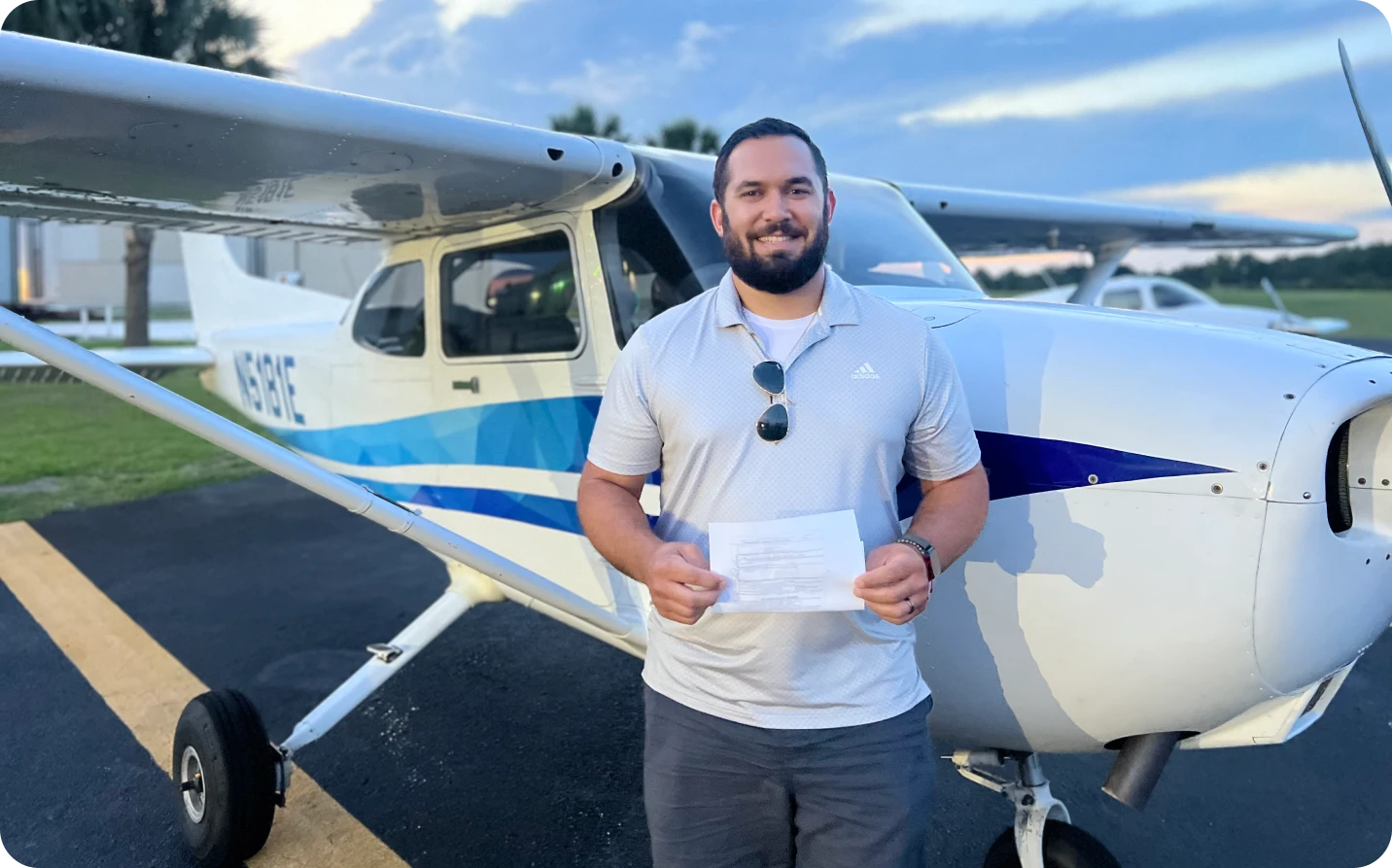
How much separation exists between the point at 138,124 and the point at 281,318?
360 centimetres

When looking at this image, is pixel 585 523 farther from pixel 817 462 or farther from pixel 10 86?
pixel 10 86

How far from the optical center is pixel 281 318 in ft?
17.6

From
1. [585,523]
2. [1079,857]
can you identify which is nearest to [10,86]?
[585,523]

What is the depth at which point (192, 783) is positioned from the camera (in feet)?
9.07

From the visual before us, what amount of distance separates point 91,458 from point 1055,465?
10.5m

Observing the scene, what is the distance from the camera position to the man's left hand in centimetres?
135

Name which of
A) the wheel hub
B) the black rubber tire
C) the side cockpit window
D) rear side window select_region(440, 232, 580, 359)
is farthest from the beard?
the wheel hub

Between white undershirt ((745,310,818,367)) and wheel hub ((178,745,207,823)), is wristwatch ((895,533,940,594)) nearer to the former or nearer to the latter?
white undershirt ((745,310,818,367))

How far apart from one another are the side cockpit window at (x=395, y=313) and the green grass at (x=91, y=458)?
469 centimetres

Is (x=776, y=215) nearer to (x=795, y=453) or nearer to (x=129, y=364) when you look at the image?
(x=795, y=453)

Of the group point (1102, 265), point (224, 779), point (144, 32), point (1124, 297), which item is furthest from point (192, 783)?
point (144, 32)

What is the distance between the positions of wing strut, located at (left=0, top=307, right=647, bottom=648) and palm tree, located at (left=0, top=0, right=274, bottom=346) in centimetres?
1490

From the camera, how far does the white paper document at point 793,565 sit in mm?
1377

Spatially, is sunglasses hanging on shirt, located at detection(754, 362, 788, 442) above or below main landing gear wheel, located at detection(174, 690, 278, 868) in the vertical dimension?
above
